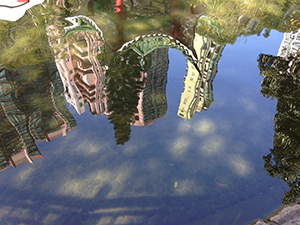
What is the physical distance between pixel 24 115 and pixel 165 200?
5.45 metres

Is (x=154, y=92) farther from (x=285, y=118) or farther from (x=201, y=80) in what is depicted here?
(x=285, y=118)

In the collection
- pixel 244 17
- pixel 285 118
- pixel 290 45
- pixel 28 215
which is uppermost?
pixel 244 17

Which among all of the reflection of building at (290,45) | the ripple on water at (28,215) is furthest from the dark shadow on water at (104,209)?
the reflection of building at (290,45)

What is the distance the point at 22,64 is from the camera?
8.59 m

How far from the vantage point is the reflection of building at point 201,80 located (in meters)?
7.46

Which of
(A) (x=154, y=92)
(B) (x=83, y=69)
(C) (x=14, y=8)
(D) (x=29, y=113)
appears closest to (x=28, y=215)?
(D) (x=29, y=113)

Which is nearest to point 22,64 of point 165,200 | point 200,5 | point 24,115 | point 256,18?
point 24,115

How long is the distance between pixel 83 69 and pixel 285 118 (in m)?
7.93

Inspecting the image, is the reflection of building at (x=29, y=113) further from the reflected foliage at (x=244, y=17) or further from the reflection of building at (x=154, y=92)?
the reflected foliage at (x=244, y=17)

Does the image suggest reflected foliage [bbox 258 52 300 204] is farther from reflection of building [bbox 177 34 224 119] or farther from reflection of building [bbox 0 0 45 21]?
reflection of building [bbox 0 0 45 21]

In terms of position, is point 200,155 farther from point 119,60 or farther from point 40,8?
point 40,8

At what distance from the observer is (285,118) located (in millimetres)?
7125

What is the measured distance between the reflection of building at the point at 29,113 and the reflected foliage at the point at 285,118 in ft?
21.2

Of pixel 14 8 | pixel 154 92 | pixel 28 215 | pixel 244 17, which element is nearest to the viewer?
pixel 28 215
